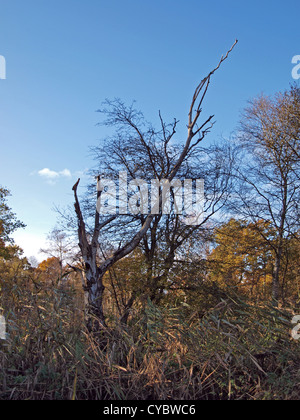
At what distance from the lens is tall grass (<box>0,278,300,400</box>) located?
3133 mm

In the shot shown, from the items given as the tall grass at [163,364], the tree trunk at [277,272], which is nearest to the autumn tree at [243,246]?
the tree trunk at [277,272]

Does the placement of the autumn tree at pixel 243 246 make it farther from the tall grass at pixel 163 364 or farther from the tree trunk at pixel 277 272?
the tall grass at pixel 163 364

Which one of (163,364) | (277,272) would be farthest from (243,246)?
(163,364)

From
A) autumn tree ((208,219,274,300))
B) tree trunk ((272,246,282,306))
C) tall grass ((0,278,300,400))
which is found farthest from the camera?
autumn tree ((208,219,274,300))

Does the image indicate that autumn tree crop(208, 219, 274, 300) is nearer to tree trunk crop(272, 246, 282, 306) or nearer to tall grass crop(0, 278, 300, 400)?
tree trunk crop(272, 246, 282, 306)

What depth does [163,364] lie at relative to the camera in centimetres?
327

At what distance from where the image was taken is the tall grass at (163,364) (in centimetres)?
313

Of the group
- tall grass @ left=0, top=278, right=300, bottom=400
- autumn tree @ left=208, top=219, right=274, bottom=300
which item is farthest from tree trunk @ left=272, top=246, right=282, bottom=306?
tall grass @ left=0, top=278, right=300, bottom=400

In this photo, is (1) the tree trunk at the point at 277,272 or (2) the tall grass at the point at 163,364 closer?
(2) the tall grass at the point at 163,364

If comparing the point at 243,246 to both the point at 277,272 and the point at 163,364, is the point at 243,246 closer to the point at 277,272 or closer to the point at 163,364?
the point at 277,272

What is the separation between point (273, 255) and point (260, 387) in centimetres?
1560
